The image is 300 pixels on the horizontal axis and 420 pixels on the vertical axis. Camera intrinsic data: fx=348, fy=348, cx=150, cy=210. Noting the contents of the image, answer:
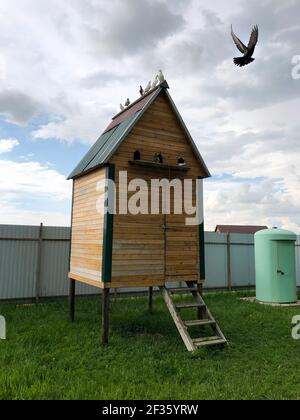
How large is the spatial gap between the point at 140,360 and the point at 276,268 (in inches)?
307

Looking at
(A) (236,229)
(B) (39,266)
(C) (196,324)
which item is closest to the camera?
(C) (196,324)

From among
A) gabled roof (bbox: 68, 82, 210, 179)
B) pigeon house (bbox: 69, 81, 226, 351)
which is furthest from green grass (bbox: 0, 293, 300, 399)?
gabled roof (bbox: 68, 82, 210, 179)

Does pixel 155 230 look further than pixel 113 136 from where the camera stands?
No

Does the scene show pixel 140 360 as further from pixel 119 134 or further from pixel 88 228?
pixel 119 134

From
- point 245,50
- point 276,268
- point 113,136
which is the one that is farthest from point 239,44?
point 276,268

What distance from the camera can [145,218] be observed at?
754 centimetres

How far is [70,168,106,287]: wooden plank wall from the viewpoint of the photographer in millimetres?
7449

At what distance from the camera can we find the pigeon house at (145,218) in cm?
714

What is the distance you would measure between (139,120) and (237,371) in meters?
5.26

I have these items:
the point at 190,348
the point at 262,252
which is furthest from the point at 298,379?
the point at 262,252

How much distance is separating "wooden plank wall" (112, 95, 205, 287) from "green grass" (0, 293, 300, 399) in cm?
136

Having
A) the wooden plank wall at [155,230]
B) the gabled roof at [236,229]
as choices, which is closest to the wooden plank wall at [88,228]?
the wooden plank wall at [155,230]

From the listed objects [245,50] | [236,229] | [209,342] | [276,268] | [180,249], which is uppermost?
[245,50]
